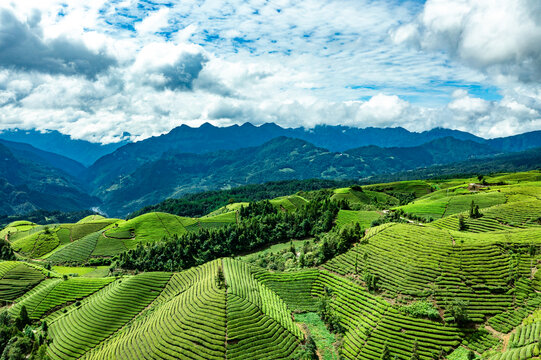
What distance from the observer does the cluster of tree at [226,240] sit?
13575 cm

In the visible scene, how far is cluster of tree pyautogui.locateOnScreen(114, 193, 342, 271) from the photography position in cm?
13575

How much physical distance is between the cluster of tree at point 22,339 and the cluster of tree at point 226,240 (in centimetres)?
4919

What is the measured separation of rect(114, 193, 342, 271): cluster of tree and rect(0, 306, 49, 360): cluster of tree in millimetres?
49192

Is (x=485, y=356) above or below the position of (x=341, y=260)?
below

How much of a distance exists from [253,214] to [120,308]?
114 metres

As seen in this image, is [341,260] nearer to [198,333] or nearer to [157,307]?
[198,333]

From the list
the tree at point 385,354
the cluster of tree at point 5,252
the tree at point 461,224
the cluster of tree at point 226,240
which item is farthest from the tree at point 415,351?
the cluster of tree at point 5,252

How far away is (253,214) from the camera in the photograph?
19838 cm

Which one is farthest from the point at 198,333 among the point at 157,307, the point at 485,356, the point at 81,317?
the point at 485,356

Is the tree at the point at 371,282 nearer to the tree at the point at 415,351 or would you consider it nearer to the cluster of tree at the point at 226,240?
the tree at the point at 415,351

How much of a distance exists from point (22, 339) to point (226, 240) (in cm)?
8165

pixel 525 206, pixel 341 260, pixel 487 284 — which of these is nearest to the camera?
pixel 487 284

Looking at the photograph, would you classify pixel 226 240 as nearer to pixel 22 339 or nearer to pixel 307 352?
pixel 22 339

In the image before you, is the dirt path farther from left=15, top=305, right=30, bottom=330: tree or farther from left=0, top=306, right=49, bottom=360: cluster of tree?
left=15, top=305, right=30, bottom=330: tree
